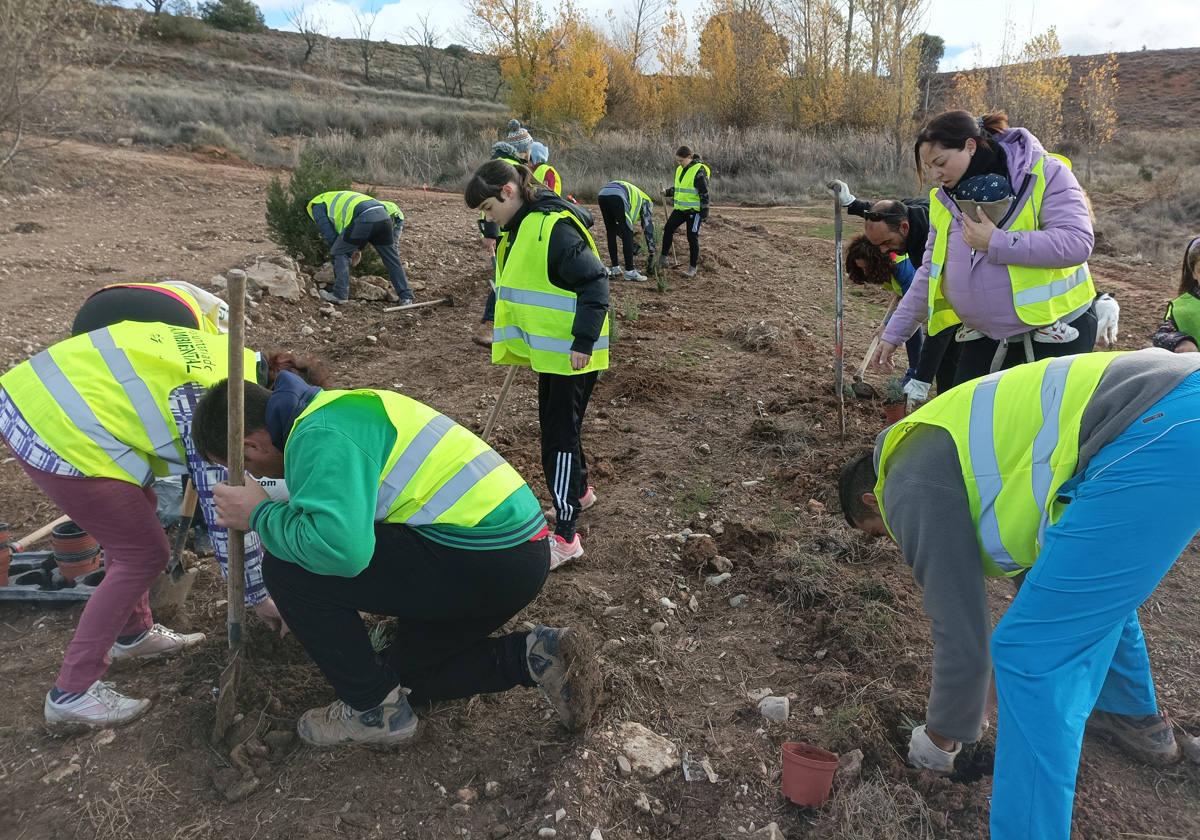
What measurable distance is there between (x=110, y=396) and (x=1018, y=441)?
7.77ft

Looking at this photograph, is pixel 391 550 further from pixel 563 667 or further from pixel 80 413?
pixel 80 413

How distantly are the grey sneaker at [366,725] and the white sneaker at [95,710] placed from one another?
0.58 meters

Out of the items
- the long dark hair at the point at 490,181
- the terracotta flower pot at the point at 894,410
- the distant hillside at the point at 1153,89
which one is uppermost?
the distant hillside at the point at 1153,89

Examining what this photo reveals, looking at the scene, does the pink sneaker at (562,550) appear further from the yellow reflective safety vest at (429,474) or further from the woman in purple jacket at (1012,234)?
the woman in purple jacket at (1012,234)

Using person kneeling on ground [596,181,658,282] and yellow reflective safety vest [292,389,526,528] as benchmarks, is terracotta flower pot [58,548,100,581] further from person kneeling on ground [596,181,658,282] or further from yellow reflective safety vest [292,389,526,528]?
person kneeling on ground [596,181,658,282]

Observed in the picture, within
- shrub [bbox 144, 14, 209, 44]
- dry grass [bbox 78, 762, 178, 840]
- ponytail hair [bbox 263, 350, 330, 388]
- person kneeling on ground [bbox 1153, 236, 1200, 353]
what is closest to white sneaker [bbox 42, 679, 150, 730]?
dry grass [bbox 78, 762, 178, 840]

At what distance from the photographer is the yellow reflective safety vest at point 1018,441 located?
1.58m

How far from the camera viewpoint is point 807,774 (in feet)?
7.06

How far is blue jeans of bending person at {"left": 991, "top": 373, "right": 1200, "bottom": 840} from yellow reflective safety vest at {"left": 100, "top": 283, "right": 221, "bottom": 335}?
2537mm

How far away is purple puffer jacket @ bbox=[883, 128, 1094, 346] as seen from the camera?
2.74 m

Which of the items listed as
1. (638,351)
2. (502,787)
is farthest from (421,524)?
(638,351)

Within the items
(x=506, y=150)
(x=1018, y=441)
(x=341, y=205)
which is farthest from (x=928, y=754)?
(x=341, y=205)

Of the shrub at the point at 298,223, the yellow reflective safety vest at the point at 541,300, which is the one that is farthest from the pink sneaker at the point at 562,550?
the shrub at the point at 298,223

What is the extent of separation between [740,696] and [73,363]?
230 centimetres
